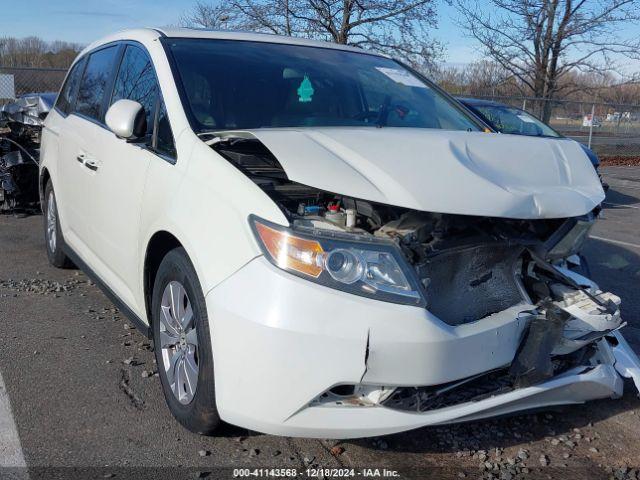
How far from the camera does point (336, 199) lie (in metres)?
2.92

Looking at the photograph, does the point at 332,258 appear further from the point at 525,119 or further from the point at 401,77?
the point at 525,119

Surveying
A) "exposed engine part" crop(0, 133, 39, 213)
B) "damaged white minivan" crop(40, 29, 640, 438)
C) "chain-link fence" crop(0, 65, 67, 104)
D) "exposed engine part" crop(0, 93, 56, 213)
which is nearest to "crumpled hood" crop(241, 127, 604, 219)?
"damaged white minivan" crop(40, 29, 640, 438)

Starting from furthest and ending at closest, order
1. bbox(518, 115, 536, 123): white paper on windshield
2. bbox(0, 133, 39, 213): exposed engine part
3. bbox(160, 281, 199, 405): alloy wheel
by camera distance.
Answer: bbox(518, 115, 536, 123): white paper on windshield, bbox(0, 133, 39, 213): exposed engine part, bbox(160, 281, 199, 405): alloy wheel

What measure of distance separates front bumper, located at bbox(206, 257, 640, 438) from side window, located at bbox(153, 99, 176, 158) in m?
0.95

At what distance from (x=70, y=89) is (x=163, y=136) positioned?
2.52 metres

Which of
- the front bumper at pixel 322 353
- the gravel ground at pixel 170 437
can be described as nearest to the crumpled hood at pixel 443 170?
the front bumper at pixel 322 353

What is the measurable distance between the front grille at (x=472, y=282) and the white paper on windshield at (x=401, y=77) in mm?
1788

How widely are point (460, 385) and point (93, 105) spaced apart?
10.8 ft

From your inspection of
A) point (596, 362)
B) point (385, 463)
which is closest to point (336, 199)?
point (385, 463)

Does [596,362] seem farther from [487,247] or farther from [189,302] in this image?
[189,302]

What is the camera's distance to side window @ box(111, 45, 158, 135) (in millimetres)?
3654

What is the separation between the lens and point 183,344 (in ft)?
9.90

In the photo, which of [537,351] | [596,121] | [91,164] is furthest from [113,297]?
[596,121]

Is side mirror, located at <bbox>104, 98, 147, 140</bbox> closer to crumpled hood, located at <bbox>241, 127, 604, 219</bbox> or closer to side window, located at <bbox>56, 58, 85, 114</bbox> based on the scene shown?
crumpled hood, located at <bbox>241, 127, 604, 219</bbox>
